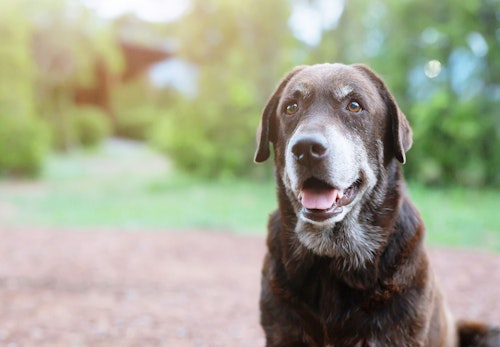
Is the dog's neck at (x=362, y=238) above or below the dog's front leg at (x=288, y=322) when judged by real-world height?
above

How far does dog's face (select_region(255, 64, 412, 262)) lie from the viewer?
266 centimetres

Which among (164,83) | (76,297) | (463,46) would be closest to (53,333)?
(76,297)

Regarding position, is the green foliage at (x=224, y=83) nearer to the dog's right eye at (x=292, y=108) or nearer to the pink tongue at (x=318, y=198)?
the dog's right eye at (x=292, y=108)

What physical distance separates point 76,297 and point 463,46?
11672mm

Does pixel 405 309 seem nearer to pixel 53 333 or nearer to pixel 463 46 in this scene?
pixel 53 333

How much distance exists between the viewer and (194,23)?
54.6 ft

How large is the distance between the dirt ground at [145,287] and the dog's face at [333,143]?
2028 millimetres

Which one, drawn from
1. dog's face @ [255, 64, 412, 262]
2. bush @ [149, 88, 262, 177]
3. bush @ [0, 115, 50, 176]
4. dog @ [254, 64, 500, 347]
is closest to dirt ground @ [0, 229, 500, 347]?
dog @ [254, 64, 500, 347]

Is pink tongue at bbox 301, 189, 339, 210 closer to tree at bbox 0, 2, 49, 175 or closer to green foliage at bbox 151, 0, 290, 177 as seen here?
green foliage at bbox 151, 0, 290, 177

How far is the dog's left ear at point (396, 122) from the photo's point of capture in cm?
293

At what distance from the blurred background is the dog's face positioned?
6253mm

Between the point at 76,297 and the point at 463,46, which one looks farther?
the point at 463,46

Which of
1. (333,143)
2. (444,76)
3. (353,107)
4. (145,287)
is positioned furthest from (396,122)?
(444,76)

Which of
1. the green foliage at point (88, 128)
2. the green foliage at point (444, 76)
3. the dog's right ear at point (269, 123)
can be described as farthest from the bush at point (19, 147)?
the dog's right ear at point (269, 123)
